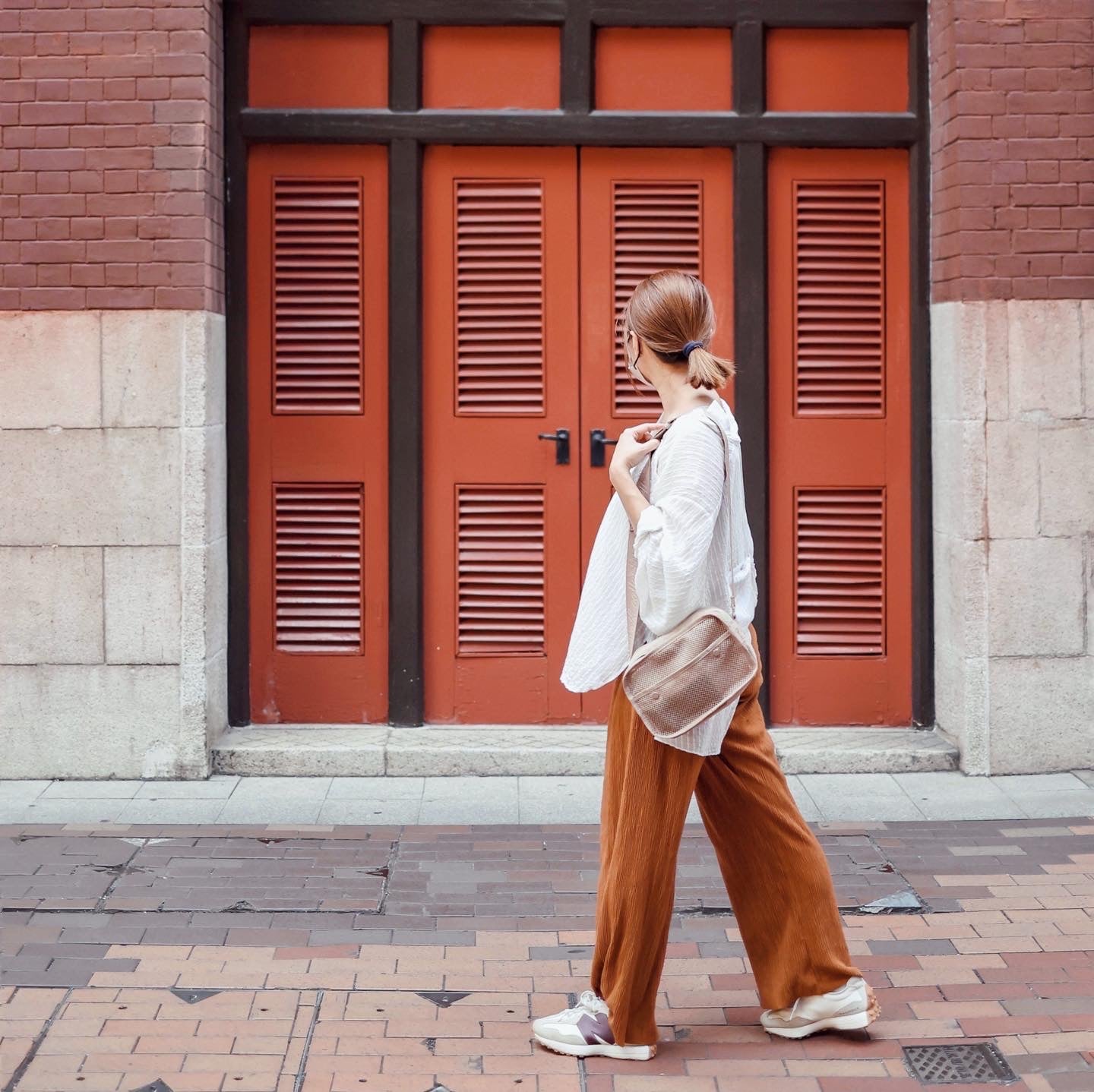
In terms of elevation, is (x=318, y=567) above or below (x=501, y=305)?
below

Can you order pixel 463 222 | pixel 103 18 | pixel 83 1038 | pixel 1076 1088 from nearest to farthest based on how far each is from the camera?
pixel 1076 1088 → pixel 83 1038 → pixel 103 18 → pixel 463 222

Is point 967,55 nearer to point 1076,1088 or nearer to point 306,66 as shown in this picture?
point 306,66

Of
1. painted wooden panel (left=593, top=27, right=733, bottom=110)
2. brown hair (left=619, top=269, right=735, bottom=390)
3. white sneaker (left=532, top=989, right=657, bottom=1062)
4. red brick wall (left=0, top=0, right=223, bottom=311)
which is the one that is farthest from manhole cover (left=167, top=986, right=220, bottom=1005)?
painted wooden panel (left=593, top=27, right=733, bottom=110)

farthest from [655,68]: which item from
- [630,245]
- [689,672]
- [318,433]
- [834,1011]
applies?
[834,1011]

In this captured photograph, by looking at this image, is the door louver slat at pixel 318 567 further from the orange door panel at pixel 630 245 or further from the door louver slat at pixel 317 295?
the orange door panel at pixel 630 245

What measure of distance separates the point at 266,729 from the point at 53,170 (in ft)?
8.27

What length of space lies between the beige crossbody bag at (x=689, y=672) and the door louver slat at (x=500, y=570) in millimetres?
3505

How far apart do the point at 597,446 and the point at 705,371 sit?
134 inches

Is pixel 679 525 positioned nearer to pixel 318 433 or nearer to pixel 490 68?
pixel 318 433

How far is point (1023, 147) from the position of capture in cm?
704

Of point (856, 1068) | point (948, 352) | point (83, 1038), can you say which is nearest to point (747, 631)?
point (856, 1068)

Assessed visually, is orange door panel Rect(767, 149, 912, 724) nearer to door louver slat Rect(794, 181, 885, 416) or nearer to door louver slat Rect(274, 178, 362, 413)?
door louver slat Rect(794, 181, 885, 416)

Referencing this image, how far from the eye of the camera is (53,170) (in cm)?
697

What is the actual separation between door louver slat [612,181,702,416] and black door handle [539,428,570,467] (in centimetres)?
24
